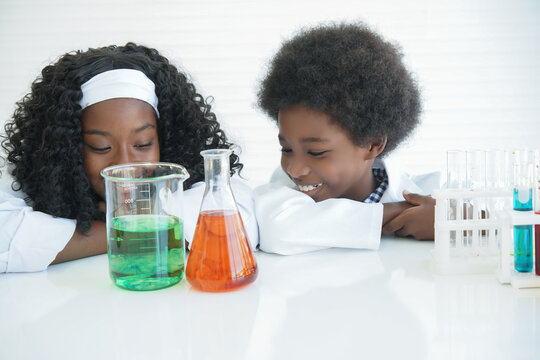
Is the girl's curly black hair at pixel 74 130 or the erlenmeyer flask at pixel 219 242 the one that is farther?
the girl's curly black hair at pixel 74 130

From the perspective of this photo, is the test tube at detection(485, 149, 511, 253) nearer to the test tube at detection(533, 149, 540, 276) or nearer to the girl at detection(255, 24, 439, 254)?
the test tube at detection(533, 149, 540, 276)

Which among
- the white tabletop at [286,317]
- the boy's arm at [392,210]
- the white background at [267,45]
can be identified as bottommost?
the white tabletop at [286,317]

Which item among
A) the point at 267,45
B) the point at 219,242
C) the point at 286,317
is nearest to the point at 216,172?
the point at 219,242

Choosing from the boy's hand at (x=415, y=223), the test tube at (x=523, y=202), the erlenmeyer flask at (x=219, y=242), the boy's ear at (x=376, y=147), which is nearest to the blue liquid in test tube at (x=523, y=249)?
the test tube at (x=523, y=202)

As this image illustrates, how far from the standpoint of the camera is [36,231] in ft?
3.63

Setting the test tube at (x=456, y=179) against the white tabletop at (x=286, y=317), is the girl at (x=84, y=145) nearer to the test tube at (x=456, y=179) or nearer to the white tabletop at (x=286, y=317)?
the white tabletop at (x=286, y=317)

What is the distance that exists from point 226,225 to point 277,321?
0.57 ft

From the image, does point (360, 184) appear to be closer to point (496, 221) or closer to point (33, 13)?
point (496, 221)

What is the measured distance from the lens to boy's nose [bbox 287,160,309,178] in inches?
52.9

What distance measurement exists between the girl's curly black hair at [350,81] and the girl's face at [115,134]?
331mm

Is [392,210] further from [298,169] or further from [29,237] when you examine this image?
[29,237]

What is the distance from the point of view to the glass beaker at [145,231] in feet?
2.95

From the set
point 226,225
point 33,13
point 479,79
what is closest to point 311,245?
point 226,225

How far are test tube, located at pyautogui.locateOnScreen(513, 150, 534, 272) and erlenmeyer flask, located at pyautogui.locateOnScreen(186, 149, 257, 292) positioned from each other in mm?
423
